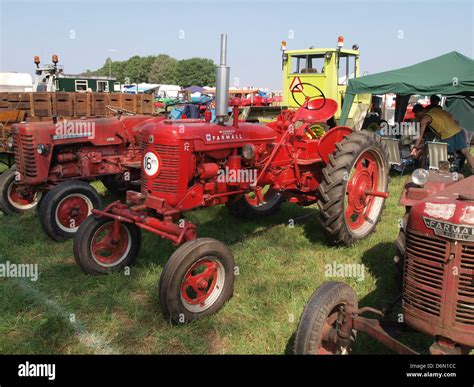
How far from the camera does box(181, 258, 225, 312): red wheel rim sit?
3.20 m

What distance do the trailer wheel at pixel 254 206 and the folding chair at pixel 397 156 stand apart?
3223 millimetres

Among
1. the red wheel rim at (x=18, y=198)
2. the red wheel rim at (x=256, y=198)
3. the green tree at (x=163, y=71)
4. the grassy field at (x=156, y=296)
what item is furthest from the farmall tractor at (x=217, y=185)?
the green tree at (x=163, y=71)

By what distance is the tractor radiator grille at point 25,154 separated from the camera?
5.39 meters

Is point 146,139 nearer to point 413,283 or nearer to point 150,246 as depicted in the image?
point 150,246

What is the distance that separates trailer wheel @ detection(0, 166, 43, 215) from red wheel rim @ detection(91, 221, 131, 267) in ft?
7.41

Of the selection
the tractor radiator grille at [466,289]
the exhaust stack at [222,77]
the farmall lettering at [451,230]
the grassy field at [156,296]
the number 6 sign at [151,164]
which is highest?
the exhaust stack at [222,77]

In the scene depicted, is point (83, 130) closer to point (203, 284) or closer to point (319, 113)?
point (319, 113)

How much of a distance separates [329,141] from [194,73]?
76910 mm

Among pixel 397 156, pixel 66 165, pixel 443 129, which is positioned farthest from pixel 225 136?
pixel 443 129

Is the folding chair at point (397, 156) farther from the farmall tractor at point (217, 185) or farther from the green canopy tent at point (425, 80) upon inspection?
the farmall tractor at point (217, 185)

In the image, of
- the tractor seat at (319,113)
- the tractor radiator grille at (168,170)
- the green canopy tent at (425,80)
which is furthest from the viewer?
the green canopy tent at (425,80)

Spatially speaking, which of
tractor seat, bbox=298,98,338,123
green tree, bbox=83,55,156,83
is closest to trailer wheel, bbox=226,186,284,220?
tractor seat, bbox=298,98,338,123
